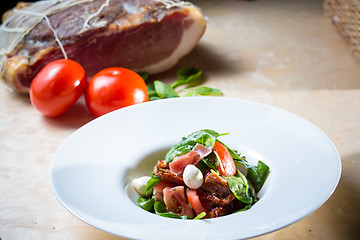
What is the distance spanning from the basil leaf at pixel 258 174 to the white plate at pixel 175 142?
0.07ft

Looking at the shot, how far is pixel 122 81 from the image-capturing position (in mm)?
1770

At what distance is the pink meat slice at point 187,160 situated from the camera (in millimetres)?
1215

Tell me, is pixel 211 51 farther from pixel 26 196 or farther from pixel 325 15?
pixel 26 196

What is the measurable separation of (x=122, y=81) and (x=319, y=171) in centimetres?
85

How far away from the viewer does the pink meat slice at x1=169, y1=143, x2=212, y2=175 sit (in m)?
1.21

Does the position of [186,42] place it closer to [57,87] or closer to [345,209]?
[57,87]

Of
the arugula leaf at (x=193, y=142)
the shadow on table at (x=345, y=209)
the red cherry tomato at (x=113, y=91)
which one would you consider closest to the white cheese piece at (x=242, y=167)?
the arugula leaf at (x=193, y=142)

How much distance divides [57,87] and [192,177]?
0.82 m

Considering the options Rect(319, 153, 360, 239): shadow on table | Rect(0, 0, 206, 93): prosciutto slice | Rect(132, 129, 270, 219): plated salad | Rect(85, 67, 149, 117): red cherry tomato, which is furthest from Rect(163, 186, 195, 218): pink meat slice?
Rect(0, 0, 206, 93): prosciutto slice

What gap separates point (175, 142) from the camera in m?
1.44

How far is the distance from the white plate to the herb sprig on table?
0.39 meters

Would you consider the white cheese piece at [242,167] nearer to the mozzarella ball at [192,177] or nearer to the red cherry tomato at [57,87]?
the mozzarella ball at [192,177]

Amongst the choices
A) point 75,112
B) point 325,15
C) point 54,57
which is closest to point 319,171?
point 75,112

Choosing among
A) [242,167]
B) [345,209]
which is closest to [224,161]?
[242,167]
